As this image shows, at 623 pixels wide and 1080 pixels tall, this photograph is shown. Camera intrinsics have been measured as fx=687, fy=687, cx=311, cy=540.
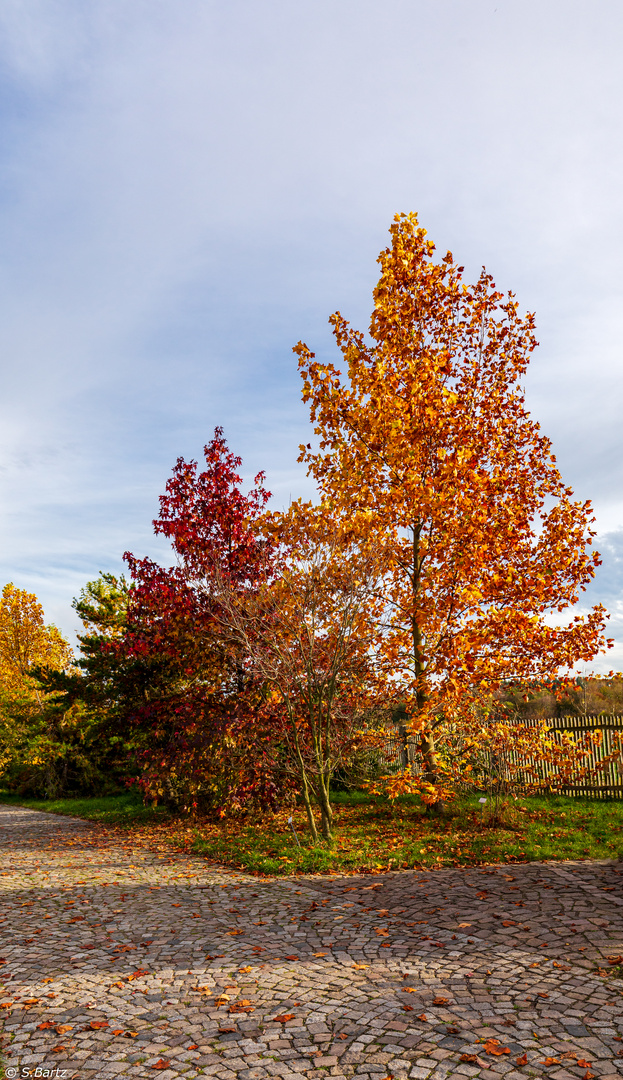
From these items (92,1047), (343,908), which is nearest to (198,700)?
(343,908)

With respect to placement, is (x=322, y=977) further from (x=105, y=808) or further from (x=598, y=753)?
(x=105, y=808)

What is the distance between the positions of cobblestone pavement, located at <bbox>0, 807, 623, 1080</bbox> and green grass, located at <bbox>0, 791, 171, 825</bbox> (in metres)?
6.87

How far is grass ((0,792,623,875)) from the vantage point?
26.5 feet

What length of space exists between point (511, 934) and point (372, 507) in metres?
5.96

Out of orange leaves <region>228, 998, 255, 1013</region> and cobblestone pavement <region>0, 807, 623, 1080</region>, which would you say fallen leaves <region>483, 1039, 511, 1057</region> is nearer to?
cobblestone pavement <region>0, 807, 623, 1080</region>

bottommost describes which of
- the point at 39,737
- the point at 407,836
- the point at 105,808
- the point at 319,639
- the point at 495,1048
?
the point at 105,808

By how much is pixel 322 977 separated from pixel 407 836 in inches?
191

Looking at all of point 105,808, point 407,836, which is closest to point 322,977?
point 407,836

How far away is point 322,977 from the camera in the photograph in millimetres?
4789

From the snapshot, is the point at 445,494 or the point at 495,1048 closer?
the point at 495,1048

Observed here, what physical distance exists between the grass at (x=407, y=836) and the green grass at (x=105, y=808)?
1.48m

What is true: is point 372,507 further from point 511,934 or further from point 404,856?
point 511,934

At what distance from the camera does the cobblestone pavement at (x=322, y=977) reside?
3643mm

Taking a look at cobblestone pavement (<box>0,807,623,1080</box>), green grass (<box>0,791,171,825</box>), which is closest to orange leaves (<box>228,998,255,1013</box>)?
cobblestone pavement (<box>0,807,623,1080</box>)
